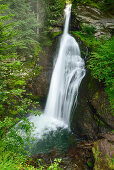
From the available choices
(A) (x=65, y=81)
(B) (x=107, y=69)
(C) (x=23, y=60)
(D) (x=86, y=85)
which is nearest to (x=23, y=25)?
(C) (x=23, y=60)

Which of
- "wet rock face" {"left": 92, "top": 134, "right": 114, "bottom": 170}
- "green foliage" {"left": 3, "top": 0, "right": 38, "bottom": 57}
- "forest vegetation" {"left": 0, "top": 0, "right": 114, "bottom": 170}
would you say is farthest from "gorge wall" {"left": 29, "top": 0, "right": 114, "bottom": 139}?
"green foliage" {"left": 3, "top": 0, "right": 38, "bottom": 57}

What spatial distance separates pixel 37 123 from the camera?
7633 millimetres

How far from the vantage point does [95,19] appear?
10.1 metres

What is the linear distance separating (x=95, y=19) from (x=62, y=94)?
7778 millimetres

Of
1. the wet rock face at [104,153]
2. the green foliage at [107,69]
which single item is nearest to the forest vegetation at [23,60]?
the green foliage at [107,69]

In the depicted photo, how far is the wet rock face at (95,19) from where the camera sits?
9477 millimetres

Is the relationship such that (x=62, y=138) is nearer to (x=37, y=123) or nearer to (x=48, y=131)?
(x=48, y=131)

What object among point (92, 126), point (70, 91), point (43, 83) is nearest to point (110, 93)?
point (92, 126)

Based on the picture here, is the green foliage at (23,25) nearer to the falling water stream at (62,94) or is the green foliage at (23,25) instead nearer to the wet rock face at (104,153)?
the falling water stream at (62,94)

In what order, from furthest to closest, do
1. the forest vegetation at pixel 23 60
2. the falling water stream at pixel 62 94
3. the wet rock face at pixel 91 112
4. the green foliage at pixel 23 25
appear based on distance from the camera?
the green foliage at pixel 23 25 < the falling water stream at pixel 62 94 < the wet rock face at pixel 91 112 < the forest vegetation at pixel 23 60

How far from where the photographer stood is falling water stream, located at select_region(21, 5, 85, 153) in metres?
6.91

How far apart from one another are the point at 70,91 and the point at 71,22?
8081 millimetres

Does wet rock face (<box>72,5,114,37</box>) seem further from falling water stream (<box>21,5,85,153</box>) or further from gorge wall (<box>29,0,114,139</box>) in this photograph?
falling water stream (<box>21,5,85,153</box>)

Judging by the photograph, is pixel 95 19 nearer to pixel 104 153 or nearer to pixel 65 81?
pixel 65 81
